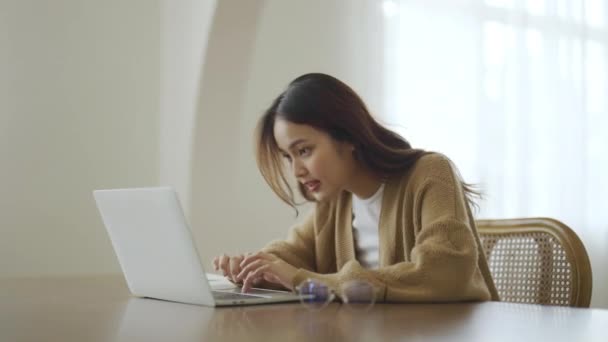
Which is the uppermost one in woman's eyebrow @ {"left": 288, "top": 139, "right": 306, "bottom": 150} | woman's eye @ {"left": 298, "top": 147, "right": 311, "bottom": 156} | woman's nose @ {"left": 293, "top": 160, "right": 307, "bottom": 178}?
woman's eyebrow @ {"left": 288, "top": 139, "right": 306, "bottom": 150}

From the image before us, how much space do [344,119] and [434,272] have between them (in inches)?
18.1

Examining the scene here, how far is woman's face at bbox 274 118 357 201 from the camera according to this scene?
1.87 meters

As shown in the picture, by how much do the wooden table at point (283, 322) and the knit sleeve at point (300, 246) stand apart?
0.57 m

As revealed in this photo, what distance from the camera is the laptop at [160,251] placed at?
1417mm

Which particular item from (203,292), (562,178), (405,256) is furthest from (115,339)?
(562,178)

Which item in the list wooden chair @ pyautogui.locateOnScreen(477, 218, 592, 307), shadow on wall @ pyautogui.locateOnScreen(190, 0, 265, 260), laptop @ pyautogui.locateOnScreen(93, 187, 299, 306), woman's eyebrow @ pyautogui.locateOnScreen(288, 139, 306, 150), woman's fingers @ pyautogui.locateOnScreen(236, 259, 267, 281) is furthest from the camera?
shadow on wall @ pyautogui.locateOnScreen(190, 0, 265, 260)

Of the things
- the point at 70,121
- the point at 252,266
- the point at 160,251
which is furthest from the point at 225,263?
the point at 70,121

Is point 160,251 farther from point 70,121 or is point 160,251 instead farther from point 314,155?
point 70,121

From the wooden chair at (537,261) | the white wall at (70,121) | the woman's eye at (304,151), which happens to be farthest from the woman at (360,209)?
the white wall at (70,121)

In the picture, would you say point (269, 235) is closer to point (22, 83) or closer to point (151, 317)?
point (22, 83)

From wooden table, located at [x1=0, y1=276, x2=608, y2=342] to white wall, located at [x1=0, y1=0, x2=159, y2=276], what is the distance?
1.58 m

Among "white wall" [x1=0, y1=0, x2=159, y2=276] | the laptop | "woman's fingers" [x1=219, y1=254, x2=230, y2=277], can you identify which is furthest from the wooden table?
"white wall" [x1=0, y1=0, x2=159, y2=276]

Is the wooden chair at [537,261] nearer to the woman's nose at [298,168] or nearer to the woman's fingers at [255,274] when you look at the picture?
the woman's nose at [298,168]

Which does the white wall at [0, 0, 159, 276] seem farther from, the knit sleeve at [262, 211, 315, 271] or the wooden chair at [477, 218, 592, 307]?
the wooden chair at [477, 218, 592, 307]
